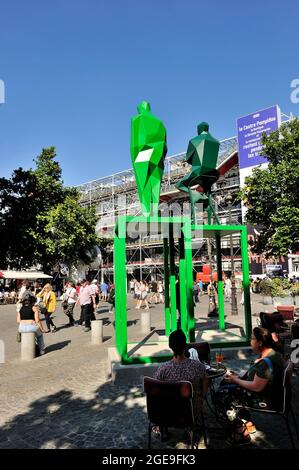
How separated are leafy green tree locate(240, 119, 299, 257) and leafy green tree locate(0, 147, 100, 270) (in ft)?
43.9

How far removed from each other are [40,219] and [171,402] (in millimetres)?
24095

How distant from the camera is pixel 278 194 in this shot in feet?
59.0

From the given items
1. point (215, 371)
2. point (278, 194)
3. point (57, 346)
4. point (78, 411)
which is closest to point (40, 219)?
point (278, 194)

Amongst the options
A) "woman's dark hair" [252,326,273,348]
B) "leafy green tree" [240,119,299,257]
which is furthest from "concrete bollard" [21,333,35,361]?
"leafy green tree" [240,119,299,257]

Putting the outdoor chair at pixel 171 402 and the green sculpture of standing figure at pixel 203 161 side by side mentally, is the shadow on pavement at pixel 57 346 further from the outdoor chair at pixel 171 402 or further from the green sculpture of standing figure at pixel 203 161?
the outdoor chair at pixel 171 402

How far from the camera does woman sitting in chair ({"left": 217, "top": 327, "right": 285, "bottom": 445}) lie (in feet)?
11.2

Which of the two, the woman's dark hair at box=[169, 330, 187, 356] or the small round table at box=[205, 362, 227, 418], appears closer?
the woman's dark hair at box=[169, 330, 187, 356]

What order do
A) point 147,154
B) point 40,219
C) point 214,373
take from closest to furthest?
point 214,373, point 147,154, point 40,219

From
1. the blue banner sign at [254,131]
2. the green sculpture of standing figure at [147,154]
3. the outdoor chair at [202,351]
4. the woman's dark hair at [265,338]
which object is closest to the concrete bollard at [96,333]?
the green sculpture of standing figure at [147,154]

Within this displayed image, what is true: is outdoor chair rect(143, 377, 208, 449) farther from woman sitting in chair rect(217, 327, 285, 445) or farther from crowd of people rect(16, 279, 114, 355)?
crowd of people rect(16, 279, 114, 355)

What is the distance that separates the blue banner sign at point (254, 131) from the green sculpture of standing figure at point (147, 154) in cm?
2569

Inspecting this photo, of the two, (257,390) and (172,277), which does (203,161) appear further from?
(257,390)

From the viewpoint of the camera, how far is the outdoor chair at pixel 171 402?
3.10 m

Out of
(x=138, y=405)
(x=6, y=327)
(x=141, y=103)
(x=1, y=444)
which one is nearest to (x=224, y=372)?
(x=138, y=405)
